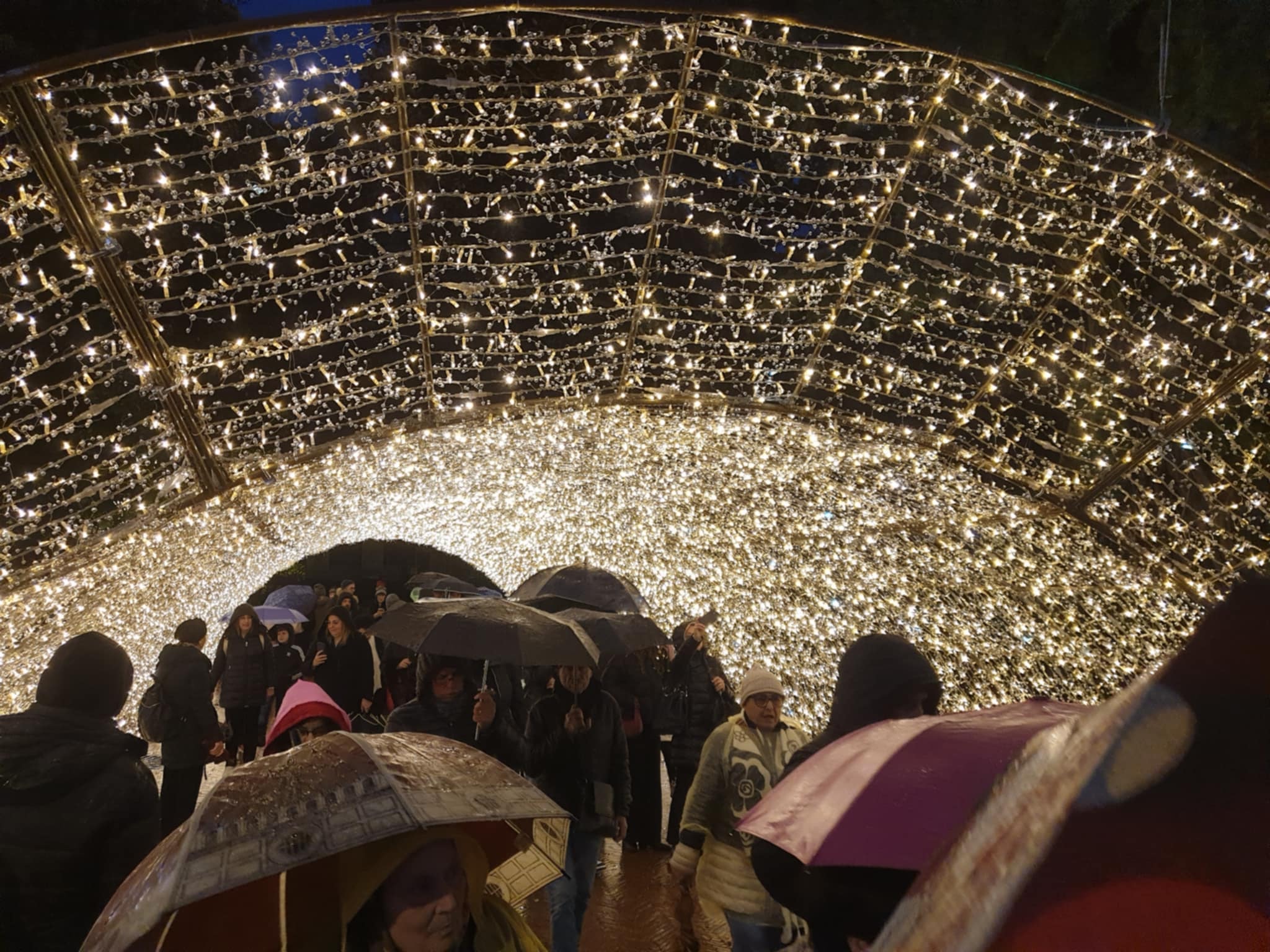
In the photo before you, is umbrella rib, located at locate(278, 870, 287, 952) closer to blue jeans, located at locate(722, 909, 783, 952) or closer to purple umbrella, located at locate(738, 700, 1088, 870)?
purple umbrella, located at locate(738, 700, 1088, 870)

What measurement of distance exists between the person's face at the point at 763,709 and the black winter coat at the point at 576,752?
1005mm

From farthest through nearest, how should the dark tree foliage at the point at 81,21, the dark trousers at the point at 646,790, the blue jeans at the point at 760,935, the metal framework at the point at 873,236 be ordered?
the dark tree foliage at the point at 81,21 → the dark trousers at the point at 646,790 → the metal framework at the point at 873,236 → the blue jeans at the point at 760,935

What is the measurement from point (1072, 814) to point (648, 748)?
8.16 metres

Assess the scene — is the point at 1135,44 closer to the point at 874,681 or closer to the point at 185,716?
the point at 874,681

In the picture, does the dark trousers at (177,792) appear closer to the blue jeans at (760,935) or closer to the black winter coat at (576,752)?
the black winter coat at (576,752)

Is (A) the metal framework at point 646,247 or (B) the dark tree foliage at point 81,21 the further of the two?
(B) the dark tree foliage at point 81,21

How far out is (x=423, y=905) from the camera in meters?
2.34

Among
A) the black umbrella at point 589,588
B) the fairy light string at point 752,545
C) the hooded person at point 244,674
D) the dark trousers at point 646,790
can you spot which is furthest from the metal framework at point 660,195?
the hooded person at point 244,674

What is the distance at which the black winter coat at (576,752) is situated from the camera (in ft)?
18.2

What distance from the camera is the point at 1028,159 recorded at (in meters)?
5.45

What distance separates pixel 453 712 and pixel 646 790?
4.23m

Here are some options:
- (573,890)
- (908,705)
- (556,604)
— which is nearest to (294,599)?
(556,604)

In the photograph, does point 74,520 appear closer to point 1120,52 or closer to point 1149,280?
point 1149,280

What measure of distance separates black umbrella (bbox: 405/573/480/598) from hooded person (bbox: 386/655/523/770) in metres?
6.68
